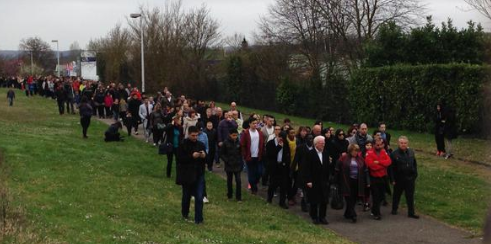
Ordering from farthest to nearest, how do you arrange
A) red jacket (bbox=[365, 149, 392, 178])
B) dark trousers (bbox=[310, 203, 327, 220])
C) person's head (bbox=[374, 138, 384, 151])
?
person's head (bbox=[374, 138, 384, 151]), red jacket (bbox=[365, 149, 392, 178]), dark trousers (bbox=[310, 203, 327, 220])

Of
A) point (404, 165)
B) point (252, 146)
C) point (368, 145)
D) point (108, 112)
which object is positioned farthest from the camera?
point (108, 112)

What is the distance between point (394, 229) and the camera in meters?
11.8

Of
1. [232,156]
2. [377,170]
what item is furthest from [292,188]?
[377,170]

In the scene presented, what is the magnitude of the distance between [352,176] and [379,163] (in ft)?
2.15

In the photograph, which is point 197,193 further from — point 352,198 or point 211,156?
point 211,156

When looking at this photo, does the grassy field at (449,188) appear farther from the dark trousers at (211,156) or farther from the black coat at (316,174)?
the dark trousers at (211,156)

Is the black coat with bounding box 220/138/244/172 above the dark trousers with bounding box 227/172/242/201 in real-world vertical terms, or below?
above

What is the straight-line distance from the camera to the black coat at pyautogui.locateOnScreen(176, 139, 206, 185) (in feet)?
35.4

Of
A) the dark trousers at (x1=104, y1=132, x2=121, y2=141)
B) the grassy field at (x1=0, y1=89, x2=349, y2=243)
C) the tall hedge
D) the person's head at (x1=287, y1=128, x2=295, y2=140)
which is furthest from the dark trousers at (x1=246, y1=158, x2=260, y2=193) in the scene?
the tall hedge

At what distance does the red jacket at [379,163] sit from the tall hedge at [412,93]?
10.1 metres

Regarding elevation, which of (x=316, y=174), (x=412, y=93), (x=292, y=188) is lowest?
(x=292, y=188)

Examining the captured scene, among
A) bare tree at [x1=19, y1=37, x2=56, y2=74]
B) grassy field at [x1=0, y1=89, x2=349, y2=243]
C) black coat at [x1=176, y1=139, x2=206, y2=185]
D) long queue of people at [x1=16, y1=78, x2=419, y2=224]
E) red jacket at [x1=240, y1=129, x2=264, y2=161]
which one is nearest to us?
grassy field at [x1=0, y1=89, x2=349, y2=243]

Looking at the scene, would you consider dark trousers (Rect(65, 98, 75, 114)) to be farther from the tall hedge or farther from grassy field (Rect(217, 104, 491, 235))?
grassy field (Rect(217, 104, 491, 235))

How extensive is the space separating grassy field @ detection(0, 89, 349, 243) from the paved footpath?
586mm
